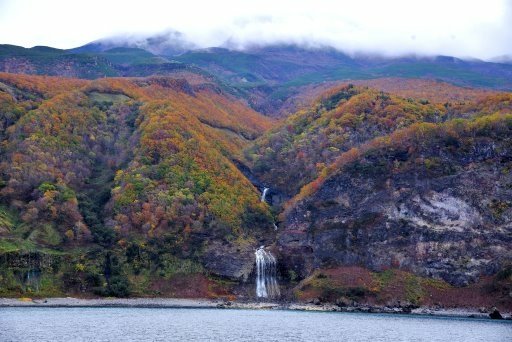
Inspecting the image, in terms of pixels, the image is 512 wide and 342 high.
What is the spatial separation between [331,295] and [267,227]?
44.4m

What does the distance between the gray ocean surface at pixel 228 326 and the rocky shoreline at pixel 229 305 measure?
28.3ft

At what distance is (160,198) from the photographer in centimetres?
17825

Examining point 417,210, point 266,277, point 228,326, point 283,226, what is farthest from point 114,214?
point 228,326

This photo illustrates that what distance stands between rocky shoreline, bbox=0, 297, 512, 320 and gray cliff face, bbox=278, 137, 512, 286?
36.1 feet

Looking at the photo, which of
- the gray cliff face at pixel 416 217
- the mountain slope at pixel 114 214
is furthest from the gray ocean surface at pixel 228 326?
the gray cliff face at pixel 416 217

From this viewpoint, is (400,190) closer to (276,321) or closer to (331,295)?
(331,295)

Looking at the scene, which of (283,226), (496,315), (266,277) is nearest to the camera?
(496,315)

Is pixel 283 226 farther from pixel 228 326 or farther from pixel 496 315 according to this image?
pixel 228 326

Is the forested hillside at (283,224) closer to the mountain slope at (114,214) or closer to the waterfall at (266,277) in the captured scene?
the mountain slope at (114,214)

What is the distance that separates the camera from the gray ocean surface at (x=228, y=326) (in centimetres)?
8731

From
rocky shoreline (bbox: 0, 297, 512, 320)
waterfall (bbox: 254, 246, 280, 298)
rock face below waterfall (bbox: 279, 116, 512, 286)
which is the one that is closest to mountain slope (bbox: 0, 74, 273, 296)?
waterfall (bbox: 254, 246, 280, 298)

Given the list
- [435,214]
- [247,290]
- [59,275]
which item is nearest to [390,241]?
[435,214]

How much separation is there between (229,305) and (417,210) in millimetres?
51648

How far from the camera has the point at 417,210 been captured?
162 meters
